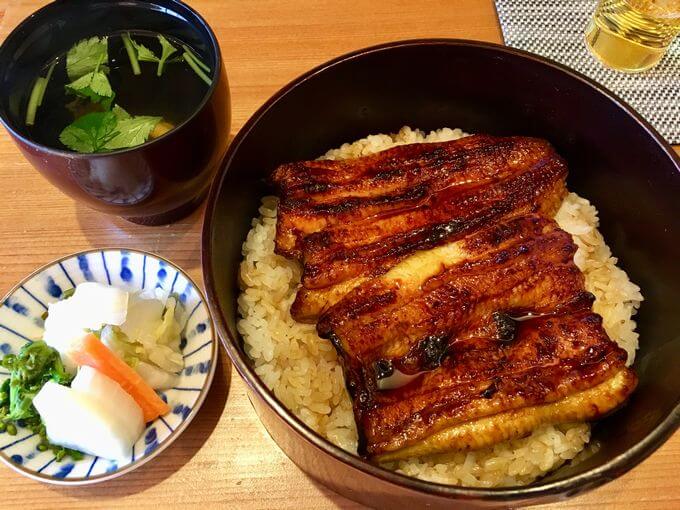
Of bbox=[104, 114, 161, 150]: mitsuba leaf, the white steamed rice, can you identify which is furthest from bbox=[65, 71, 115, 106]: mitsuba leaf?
the white steamed rice

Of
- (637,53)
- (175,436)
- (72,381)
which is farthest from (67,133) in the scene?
(637,53)

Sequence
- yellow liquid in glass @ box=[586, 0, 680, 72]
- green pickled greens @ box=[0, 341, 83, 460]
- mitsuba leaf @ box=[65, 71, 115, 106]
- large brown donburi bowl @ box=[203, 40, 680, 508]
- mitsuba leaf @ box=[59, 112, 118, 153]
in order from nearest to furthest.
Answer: large brown donburi bowl @ box=[203, 40, 680, 508], green pickled greens @ box=[0, 341, 83, 460], mitsuba leaf @ box=[59, 112, 118, 153], mitsuba leaf @ box=[65, 71, 115, 106], yellow liquid in glass @ box=[586, 0, 680, 72]

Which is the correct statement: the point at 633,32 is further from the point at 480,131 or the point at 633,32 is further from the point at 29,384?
the point at 29,384

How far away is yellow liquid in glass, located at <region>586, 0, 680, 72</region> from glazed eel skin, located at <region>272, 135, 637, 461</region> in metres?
0.97

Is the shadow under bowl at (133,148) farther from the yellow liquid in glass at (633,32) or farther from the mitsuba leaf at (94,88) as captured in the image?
the yellow liquid in glass at (633,32)

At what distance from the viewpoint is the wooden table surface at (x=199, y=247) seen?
1490 mm

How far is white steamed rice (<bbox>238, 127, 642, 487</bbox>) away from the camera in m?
1.39

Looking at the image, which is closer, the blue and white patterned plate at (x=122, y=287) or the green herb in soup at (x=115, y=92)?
the blue and white patterned plate at (x=122, y=287)

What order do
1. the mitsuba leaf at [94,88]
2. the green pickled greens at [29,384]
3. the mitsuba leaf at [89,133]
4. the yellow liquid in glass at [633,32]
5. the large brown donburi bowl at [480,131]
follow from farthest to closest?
the yellow liquid in glass at [633,32], the mitsuba leaf at [94,88], the mitsuba leaf at [89,133], the green pickled greens at [29,384], the large brown donburi bowl at [480,131]

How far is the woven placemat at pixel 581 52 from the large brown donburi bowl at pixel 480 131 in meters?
0.62

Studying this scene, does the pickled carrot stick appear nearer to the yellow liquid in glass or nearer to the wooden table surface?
the wooden table surface

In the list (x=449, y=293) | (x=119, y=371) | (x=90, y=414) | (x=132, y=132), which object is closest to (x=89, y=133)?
(x=132, y=132)

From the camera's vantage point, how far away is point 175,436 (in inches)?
56.4

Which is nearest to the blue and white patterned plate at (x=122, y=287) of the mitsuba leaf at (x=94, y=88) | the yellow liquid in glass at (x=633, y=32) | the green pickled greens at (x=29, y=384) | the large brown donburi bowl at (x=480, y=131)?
the green pickled greens at (x=29, y=384)
